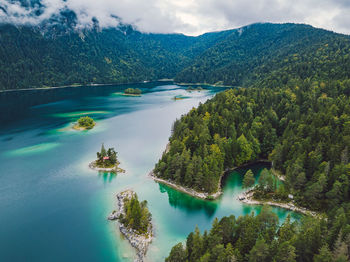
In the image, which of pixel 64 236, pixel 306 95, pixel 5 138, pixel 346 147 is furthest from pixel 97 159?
pixel 306 95

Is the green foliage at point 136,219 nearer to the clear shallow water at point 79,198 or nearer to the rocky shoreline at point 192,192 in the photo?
the clear shallow water at point 79,198

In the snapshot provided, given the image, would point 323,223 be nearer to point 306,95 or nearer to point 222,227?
point 222,227

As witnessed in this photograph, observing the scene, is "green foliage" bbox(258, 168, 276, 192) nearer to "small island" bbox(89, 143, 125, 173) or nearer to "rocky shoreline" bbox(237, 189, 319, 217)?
"rocky shoreline" bbox(237, 189, 319, 217)

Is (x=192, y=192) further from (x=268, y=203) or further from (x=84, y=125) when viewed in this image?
(x=84, y=125)

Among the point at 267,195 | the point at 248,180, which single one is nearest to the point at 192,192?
the point at 248,180

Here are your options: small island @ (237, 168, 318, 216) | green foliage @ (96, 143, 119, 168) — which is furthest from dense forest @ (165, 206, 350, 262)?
green foliage @ (96, 143, 119, 168)

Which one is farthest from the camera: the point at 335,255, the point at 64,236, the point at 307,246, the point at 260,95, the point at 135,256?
the point at 260,95
